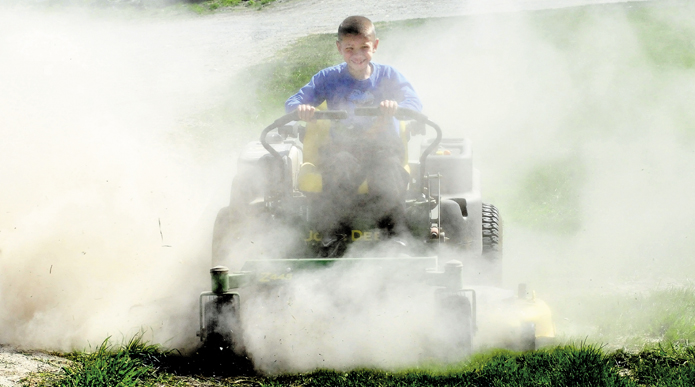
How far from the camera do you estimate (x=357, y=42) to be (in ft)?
17.9

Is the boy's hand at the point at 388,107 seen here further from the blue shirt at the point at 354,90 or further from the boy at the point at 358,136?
the blue shirt at the point at 354,90

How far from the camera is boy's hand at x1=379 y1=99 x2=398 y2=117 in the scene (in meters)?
4.96

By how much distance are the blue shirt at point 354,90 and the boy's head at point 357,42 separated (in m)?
0.10

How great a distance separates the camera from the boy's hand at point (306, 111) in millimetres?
5031

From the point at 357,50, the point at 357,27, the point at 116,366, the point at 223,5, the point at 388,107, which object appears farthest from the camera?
the point at 223,5

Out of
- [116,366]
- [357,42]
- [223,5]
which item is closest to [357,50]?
[357,42]

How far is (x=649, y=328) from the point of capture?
17.1 feet

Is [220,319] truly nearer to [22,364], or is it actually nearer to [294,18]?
[22,364]

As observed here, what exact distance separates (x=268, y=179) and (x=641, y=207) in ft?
15.3

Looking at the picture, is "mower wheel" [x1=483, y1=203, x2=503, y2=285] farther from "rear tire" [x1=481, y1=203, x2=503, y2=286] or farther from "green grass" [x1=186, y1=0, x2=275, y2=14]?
"green grass" [x1=186, y1=0, x2=275, y2=14]

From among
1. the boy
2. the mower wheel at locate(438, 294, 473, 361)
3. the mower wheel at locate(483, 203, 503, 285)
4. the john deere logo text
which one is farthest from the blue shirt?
the mower wheel at locate(438, 294, 473, 361)

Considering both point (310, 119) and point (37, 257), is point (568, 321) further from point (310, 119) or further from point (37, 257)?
point (37, 257)

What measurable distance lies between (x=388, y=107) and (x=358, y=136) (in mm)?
520

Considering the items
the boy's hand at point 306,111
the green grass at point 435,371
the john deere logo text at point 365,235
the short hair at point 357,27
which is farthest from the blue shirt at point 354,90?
the green grass at point 435,371
